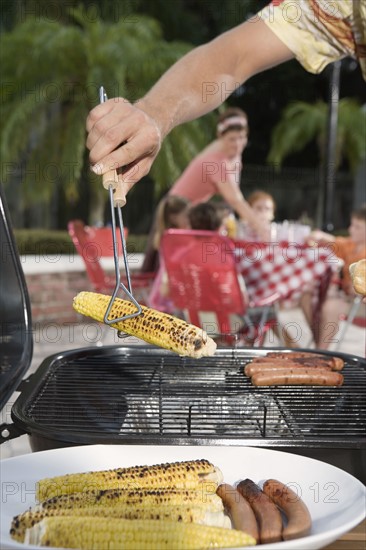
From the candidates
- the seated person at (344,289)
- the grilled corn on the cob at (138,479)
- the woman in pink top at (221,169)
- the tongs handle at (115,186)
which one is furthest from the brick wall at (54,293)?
the grilled corn on the cob at (138,479)

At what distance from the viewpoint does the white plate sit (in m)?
1.07

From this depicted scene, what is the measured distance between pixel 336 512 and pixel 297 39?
54.3 inches

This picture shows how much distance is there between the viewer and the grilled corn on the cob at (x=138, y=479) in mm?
1137

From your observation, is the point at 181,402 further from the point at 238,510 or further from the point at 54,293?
the point at 54,293

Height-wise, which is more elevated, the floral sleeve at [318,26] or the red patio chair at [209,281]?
the floral sleeve at [318,26]

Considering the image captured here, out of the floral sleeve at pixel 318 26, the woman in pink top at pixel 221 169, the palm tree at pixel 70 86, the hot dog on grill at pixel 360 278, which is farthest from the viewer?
the palm tree at pixel 70 86

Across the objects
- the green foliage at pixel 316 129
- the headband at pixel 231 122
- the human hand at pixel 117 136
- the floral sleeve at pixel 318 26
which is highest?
the green foliage at pixel 316 129

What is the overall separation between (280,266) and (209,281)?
52 cm

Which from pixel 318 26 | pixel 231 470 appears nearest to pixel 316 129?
pixel 318 26

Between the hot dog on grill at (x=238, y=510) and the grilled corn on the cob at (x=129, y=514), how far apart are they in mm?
21

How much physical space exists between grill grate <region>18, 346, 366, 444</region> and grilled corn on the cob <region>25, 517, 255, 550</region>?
1.37 ft

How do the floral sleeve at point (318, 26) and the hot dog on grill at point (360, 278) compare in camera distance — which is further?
the floral sleeve at point (318, 26)

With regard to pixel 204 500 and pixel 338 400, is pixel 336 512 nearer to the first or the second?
pixel 204 500

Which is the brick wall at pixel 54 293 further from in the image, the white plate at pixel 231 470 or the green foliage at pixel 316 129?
the green foliage at pixel 316 129
